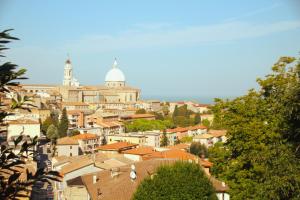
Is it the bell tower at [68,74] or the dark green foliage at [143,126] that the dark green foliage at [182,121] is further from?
the bell tower at [68,74]

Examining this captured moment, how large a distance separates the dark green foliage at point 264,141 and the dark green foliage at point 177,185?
2.92 feet

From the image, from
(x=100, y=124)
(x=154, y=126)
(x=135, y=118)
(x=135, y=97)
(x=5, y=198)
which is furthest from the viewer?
(x=135, y=97)

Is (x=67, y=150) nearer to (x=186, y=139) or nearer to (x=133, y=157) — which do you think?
(x=133, y=157)

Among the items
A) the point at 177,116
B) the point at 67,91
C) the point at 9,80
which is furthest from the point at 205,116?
the point at 9,80

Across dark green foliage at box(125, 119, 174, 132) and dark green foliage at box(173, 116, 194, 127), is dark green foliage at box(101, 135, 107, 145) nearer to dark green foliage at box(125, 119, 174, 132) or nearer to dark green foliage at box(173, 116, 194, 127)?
dark green foliage at box(125, 119, 174, 132)

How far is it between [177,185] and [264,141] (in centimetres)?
264

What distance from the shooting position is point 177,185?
11.1m

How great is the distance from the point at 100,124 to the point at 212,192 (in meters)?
47.7

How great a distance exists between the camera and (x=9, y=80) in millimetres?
3445

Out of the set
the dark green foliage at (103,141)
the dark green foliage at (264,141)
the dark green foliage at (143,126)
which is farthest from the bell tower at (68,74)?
Result: the dark green foliage at (264,141)

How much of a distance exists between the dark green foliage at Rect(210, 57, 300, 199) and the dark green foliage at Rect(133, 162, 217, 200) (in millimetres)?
890

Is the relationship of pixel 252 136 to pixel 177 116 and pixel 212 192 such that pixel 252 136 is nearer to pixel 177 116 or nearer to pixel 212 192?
pixel 212 192

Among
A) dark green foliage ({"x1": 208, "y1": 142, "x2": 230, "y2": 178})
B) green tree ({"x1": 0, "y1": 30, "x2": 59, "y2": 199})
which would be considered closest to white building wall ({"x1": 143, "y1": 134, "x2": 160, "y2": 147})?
dark green foliage ({"x1": 208, "y1": 142, "x2": 230, "y2": 178})

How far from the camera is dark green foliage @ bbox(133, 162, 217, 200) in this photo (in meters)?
11.0
